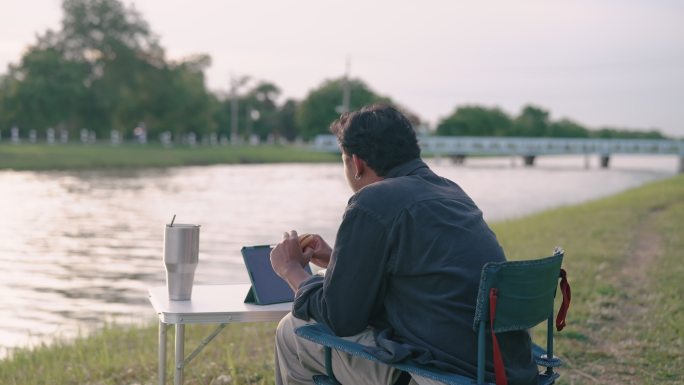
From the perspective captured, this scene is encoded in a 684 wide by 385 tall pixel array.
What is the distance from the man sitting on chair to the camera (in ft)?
8.80

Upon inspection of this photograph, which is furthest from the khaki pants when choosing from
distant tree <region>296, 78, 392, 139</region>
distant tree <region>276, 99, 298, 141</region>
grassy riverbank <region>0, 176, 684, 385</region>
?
distant tree <region>276, 99, 298, 141</region>

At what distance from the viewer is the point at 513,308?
268 centimetres

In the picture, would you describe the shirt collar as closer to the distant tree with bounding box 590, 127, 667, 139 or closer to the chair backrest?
the chair backrest

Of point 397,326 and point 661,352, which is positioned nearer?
point 397,326

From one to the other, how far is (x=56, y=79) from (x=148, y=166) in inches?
857

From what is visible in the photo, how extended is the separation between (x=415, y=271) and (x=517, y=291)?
303mm

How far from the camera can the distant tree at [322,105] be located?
104000 mm

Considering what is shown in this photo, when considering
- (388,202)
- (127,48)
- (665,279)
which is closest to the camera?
(388,202)

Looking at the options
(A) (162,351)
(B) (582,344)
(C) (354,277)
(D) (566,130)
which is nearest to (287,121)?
(D) (566,130)

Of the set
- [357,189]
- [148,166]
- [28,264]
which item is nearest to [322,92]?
[148,166]

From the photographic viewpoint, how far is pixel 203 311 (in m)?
3.09

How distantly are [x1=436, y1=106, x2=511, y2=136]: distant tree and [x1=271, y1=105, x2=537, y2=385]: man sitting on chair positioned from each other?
124639mm

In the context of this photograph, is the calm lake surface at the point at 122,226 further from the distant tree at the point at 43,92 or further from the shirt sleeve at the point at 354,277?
the distant tree at the point at 43,92

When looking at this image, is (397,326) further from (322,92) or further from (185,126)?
(322,92)
